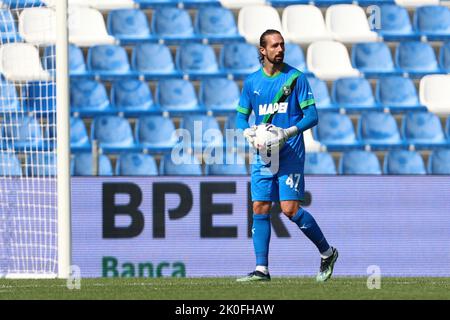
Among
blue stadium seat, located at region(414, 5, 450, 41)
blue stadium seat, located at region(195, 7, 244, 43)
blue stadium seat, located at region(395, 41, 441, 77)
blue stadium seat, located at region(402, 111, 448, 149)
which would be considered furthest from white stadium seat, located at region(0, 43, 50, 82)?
blue stadium seat, located at region(414, 5, 450, 41)

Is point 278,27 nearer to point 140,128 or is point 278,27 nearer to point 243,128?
point 140,128

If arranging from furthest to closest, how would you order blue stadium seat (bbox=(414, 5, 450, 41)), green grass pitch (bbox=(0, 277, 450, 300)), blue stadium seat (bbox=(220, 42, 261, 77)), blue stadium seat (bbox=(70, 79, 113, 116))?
blue stadium seat (bbox=(414, 5, 450, 41)), blue stadium seat (bbox=(220, 42, 261, 77)), blue stadium seat (bbox=(70, 79, 113, 116)), green grass pitch (bbox=(0, 277, 450, 300))

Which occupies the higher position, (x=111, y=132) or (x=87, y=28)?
(x=87, y=28)

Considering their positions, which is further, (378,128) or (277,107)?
(378,128)

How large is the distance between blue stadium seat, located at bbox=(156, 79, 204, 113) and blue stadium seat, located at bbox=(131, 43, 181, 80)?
36 centimetres

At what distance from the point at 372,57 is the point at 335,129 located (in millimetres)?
1414

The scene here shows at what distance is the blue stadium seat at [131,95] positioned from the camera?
50.6 ft

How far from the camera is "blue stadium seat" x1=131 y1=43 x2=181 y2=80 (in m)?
15.8

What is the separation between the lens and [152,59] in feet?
52.0

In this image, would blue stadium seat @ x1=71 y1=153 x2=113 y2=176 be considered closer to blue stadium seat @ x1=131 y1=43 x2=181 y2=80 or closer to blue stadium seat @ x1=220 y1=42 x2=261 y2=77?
blue stadium seat @ x1=131 y1=43 x2=181 y2=80

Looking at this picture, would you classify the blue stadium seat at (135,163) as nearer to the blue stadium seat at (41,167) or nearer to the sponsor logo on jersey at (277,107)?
the blue stadium seat at (41,167)

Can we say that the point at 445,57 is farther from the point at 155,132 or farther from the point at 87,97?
the point at 87,97

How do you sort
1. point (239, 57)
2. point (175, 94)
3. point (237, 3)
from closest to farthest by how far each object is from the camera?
1. point (175, 94)
2. point (239, 57)
3. point (237, 3)

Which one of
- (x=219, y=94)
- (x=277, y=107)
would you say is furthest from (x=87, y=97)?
(x=277, y=107)
